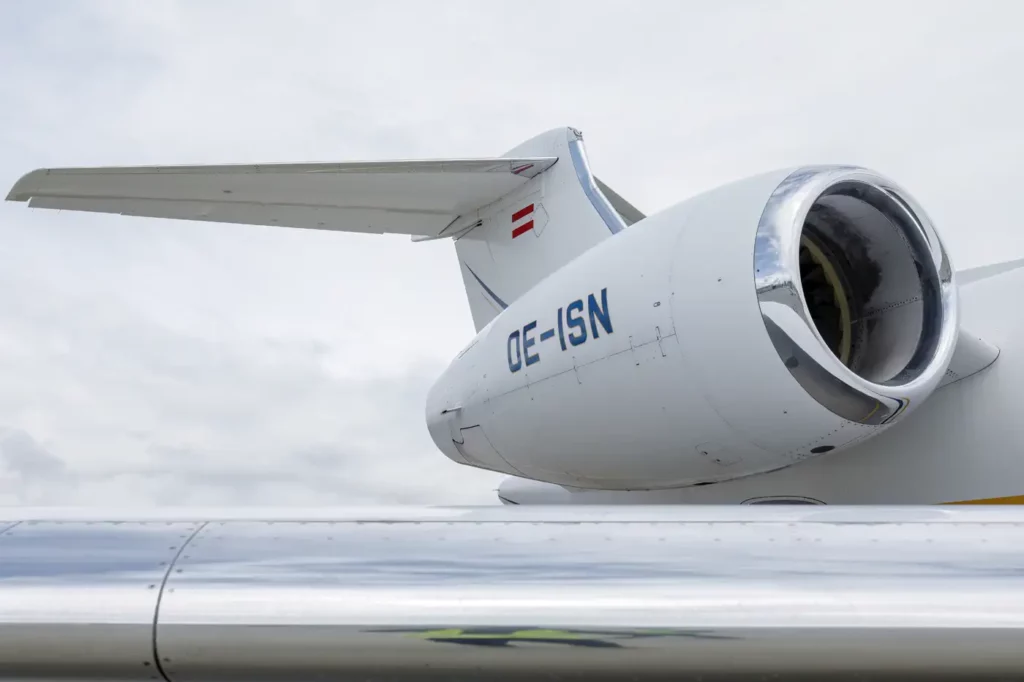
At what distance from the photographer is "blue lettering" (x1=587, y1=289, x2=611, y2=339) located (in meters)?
3.59

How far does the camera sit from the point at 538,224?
5.47 m

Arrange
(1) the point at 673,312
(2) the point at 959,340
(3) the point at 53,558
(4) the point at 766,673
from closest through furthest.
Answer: (4) the point at 766,673 → (3) the point at 53,558 → (1) the point at 673,312 → (2) the point at 959,340

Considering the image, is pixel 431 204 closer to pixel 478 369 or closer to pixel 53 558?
pixel 478 369

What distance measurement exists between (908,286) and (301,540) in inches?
112

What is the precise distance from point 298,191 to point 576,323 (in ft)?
7.25

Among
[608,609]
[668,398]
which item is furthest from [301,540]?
[668,398]

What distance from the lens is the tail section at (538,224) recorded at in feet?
17.3

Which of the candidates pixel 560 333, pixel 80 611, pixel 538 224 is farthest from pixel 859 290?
pixel 80 611

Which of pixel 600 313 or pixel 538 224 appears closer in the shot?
pixel 600 313

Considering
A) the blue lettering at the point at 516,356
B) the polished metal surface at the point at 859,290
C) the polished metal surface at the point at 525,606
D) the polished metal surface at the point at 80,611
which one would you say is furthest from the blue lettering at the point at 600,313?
the polished metal surface at the point at 80,611

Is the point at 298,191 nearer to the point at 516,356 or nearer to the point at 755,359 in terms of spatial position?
the point at 516,356

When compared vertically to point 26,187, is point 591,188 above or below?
below

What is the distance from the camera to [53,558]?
1.82 metres

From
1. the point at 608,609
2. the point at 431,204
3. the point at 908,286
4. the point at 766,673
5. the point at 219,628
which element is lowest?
the point at 766,673
